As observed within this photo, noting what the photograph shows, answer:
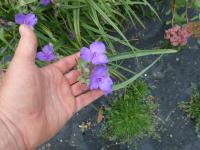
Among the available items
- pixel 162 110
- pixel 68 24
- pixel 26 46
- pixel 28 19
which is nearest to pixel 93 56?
pixel 26 46

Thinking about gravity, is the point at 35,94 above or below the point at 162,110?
above

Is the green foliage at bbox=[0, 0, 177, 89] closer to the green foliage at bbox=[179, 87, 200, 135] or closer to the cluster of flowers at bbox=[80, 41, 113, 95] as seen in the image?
the cluster of flowers at bbox=[80, 41, 113, 95]

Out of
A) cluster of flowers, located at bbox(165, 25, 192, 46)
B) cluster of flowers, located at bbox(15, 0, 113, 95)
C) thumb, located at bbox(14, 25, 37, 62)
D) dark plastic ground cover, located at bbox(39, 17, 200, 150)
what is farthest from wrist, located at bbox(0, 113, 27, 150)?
cluster of flowers, located at bbox(165, 25, 192, 46)

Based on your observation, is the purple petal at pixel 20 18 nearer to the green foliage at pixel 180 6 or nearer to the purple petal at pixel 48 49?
the purple petal at pixel 48 49

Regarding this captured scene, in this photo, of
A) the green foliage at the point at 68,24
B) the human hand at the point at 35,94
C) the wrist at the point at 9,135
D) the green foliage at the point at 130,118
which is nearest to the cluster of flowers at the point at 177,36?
the green foliage at the point at 68,24

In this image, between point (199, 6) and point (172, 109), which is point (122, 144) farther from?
point (199, 6)

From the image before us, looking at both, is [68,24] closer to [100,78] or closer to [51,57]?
[51,57]

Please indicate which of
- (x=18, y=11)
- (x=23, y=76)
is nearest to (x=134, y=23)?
(x=18, y=11)
